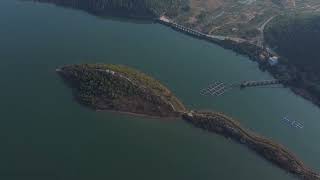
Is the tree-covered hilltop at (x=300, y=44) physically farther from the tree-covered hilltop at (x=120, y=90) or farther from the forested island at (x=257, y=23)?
the tree-covered hilltop at (x=120, y=90)

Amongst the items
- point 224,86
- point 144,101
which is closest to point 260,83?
point 224,86

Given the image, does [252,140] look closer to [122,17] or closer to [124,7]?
[122,17]

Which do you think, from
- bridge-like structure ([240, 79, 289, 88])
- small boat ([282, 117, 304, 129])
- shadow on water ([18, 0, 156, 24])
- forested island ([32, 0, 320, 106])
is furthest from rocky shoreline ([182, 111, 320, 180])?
shadow on water ([18, 0, 156, 24])

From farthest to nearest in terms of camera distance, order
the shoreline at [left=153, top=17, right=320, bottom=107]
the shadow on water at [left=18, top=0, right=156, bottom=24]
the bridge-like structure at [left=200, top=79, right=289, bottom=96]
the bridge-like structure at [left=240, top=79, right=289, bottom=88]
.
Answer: the shadow on water at [left=18, top=0, right=156, bottom=24]
the bridge-like structure at [left=240, top=79, right=289, bottom=88]
the shoreline at [left=153, top=17, right=320, bottom=107]
the bridge-like structure at [left=200, top=79, right=289, bottom=96]

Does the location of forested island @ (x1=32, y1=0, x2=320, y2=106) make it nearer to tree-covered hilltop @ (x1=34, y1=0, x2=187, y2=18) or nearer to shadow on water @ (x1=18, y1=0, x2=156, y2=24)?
tree-covered hilltop @ (x1=34, y1=0, x2=187, y2=18)

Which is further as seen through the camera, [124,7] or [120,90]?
[124,7]
